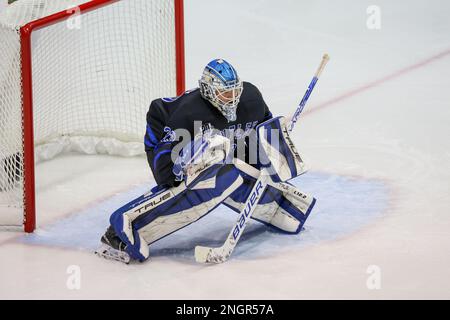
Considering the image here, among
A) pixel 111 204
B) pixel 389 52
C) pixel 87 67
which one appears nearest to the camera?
pixel 111 204

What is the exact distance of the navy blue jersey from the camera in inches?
137

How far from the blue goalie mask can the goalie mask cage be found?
2.94ft

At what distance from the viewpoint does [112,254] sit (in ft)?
11.5

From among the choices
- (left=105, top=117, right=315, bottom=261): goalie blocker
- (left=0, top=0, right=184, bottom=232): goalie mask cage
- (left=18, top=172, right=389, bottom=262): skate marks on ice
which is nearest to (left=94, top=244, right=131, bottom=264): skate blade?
(left=105, top=117, right=315, bottom=261): goalie blocker

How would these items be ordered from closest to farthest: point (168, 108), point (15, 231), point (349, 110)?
point (168, 108), point (15, 231), point (349, 110)

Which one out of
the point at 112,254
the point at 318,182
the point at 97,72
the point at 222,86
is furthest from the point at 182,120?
the point at 97,72

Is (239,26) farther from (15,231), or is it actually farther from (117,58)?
(15,231)

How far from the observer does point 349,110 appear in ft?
17.7

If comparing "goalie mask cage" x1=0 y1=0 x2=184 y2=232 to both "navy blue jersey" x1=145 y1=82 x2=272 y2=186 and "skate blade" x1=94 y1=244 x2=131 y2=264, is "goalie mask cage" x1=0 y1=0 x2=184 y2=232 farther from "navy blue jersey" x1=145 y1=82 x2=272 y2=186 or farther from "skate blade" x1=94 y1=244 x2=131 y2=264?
"navy blue jersey" x1=145 y1=82 x2=272 y2=186

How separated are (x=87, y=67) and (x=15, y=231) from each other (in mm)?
1221

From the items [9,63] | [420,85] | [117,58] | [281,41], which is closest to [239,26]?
[281,41]

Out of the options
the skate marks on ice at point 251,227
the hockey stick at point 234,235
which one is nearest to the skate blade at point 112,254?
the skate marks on ice at point 251,227

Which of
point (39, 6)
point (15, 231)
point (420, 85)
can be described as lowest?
point (15, 231)

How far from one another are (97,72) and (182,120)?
1.49 m
